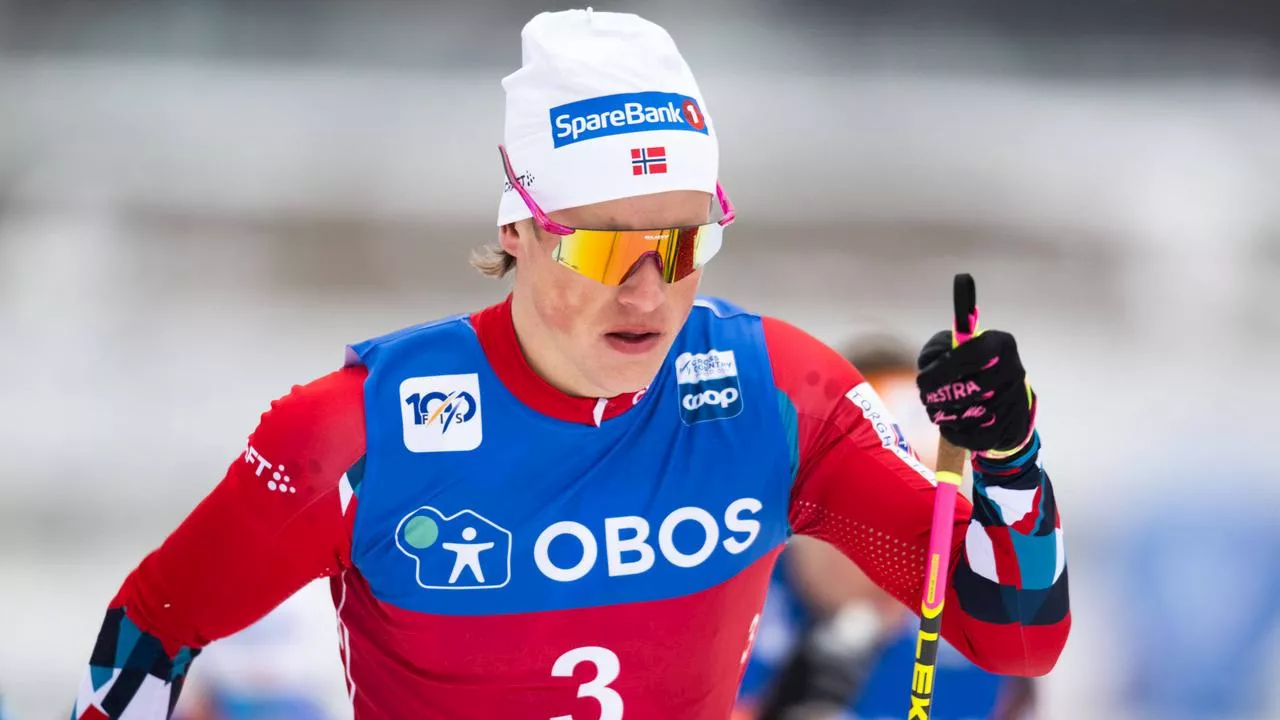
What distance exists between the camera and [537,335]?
1834mm

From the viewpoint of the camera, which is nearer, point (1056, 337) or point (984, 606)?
point (984, 606)

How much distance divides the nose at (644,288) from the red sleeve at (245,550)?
1.46 feet

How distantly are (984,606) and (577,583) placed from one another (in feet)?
1.98

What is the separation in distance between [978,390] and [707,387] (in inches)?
20.2

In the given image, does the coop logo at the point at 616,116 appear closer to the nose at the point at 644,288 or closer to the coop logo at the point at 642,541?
the nose at the point at 644,288

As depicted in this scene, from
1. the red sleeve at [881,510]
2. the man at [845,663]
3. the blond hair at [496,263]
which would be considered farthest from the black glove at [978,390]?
the man at [845,663]

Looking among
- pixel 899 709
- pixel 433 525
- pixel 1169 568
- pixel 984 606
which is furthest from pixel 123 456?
pixel 1169 568

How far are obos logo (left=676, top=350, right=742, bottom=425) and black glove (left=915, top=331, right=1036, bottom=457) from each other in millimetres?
414

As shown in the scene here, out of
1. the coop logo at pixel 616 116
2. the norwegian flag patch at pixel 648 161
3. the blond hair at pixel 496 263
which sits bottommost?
the blond hair at pixel 496 263

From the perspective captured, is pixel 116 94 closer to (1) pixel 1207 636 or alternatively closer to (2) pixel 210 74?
(2) pixel 210 74

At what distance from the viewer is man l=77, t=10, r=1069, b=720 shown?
1726 millimetres

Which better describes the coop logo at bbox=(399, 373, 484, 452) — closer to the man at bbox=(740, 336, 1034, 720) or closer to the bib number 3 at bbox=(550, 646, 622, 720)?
the bib number 3 at bbox=(550, 646, 622, 720)

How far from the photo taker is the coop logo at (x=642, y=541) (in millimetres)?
1842

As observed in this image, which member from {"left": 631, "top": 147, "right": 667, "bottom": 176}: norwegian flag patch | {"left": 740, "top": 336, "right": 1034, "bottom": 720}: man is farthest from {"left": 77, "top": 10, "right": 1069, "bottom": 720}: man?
{"left": 740, "top": 336, "right": 1034, "bottom": 720}: man
